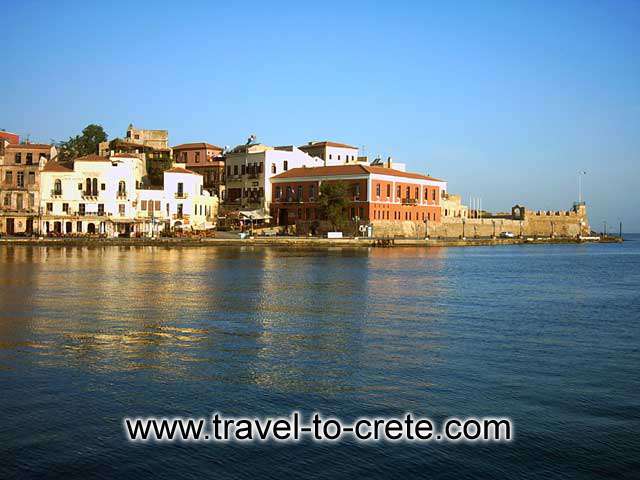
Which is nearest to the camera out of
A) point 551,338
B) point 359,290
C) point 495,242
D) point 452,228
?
point 551,338

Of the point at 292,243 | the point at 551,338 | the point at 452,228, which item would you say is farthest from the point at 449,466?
the point at 452,228

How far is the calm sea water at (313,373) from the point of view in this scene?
9609mm

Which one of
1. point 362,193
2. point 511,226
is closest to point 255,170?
point 362,193

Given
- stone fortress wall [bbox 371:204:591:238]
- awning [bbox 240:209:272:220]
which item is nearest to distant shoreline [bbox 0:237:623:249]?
stone fortress wall [bbox 371:204:591:238]

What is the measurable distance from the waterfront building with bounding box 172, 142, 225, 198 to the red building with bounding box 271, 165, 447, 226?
10967mm

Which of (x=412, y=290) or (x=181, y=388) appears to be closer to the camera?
(x=181, y=388)

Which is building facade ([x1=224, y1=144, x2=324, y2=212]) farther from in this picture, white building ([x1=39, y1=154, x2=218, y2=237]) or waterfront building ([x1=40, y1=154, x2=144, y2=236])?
waterfront building ([x1=40, y1=154, x2=144, y2=236])

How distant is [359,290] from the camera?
3127 centimetres

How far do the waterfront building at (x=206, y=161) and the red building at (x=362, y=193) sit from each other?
11.0m

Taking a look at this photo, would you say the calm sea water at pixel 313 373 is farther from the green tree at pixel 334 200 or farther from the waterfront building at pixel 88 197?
the green tree at pixel 334 200

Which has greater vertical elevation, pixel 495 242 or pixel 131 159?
pixel 131 159

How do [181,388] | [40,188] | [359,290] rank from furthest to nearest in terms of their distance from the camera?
[40,188] < [359,290] < [181,388]

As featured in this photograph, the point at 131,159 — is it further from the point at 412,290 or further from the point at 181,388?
the point at 181,388

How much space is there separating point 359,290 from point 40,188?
161 ft
